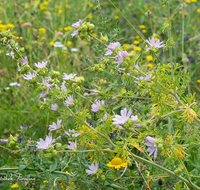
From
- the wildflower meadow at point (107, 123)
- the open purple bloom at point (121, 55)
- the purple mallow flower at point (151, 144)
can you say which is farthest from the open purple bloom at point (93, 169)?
the open purple bloom at point (121, 55)

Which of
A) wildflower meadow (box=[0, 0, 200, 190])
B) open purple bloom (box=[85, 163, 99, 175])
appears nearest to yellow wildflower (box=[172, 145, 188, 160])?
wildflower meadow (box=[0, 0, 200, 190])

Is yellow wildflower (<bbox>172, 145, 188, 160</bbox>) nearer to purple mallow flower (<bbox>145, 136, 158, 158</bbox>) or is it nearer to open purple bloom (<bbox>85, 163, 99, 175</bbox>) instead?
purple mallow flower (<bbox>145, 136, 158, 158</bbox>)

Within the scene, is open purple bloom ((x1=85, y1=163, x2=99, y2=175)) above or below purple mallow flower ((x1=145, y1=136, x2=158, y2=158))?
below

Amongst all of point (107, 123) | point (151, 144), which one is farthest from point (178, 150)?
point (107, 123)

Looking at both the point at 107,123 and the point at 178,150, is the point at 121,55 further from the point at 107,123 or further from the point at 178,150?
the point at 178,150

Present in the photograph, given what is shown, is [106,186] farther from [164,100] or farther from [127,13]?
[127,13]

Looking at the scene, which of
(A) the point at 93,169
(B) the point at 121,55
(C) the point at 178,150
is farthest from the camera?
(A) the point at 93,169

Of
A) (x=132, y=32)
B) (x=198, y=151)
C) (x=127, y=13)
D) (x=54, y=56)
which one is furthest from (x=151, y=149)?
(x=127, y=13)

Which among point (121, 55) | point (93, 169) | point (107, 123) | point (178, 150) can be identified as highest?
point (121, 55)

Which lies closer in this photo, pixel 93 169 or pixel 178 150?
pixel 178 150

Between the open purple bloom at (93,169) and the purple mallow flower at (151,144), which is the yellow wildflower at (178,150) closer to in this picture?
the purple mallow flower at (151,144)

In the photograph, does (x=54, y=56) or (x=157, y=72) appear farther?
(x=54, y=56)

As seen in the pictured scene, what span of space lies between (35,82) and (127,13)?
3.23m

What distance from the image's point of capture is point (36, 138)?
1.89 meters
